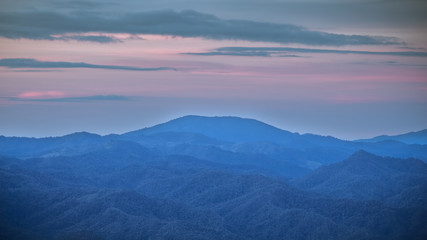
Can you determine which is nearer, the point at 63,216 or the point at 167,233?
the point at 167,233

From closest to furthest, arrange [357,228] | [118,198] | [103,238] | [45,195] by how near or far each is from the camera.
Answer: [103,238] → [357,228] → [118,198] → [45,195]

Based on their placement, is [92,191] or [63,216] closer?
[63,216]

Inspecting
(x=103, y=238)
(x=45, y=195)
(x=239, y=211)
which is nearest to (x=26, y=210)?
(x=45, y=195)

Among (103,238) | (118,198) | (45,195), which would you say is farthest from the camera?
(45,195)

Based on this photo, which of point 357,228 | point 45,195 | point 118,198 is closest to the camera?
point 357,228

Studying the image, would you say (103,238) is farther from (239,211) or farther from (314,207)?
(314,207)

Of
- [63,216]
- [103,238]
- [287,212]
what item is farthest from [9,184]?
[287,212]

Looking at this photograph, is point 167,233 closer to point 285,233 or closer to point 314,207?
point 285,233

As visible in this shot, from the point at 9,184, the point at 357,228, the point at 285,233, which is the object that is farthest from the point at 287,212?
the point at 9,184
